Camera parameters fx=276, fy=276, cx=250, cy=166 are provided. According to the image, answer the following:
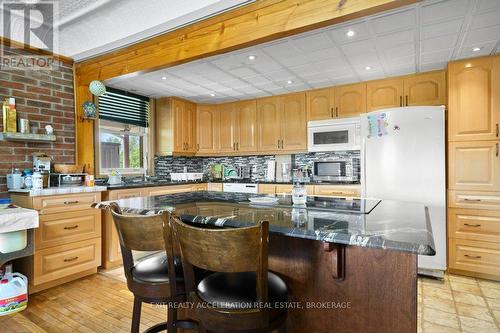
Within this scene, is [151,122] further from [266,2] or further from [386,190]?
[386,190]

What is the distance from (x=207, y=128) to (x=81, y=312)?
327 centimetres

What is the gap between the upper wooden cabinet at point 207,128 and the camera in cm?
475

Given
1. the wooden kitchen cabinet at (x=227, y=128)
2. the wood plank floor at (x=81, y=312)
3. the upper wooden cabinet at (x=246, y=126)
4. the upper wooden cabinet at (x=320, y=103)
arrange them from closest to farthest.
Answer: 1. the wood plank floor at (x=81, y=312)
2. the upper wooden cabinet at (x=320, y=103)
3. the upper wooden cabinet at (x=246, y=126)
4. the wooden kitchen cabinet at (x=227, y=128)

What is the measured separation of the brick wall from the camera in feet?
8.44

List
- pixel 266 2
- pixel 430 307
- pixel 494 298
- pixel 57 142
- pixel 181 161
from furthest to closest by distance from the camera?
pixel 181 161 → pixel 57 142 → pixel 494 298 → pixel 430 307 → pixel 266 2

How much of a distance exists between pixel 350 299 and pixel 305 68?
262 cm

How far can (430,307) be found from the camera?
85.6 inches

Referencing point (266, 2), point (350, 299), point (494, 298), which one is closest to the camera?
point (350, 299)

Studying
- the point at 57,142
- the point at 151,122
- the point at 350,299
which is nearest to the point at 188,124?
the point at 151,122

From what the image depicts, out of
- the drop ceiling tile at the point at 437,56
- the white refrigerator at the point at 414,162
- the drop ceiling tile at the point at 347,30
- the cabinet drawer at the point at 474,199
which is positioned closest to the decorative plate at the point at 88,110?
the drop ceiling tile at the point at 347,30

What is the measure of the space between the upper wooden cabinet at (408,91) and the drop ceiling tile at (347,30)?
4.17 feet

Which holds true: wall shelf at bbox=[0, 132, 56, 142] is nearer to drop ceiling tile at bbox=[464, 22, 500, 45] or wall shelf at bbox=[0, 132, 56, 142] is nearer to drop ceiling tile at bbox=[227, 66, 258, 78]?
A: drop ceiling tile at bbox=[227, 66, 258, 78]

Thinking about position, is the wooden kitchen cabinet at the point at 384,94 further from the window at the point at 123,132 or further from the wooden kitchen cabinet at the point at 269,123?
the window at the point at 123,132

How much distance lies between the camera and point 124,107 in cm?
398
